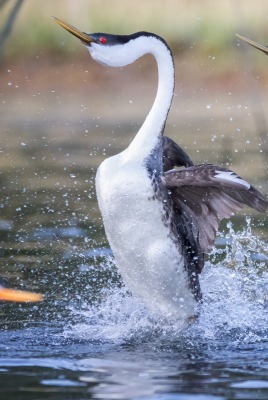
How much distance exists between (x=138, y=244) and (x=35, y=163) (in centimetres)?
618

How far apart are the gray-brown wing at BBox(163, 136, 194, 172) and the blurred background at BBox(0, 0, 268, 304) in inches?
118

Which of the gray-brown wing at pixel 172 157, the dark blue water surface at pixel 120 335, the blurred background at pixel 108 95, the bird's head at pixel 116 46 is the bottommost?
the dark blue water surface at pixel 120 335

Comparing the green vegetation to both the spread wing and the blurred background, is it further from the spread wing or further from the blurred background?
the spread wing

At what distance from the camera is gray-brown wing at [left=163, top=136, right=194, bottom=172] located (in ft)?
26.8

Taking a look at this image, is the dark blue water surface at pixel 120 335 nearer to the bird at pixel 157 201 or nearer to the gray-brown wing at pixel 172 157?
the bird at pixel 157 201

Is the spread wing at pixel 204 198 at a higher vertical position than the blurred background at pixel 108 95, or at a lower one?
lower

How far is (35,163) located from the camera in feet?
44.0

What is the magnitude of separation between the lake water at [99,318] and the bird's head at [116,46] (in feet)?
4.45

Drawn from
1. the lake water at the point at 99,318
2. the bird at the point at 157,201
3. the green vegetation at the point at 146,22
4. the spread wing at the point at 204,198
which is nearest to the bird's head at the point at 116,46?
the bird at the point at 157,201

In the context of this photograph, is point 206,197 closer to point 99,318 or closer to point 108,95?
point 99,318

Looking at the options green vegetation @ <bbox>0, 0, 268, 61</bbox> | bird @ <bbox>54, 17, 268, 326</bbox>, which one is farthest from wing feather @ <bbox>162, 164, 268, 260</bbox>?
green vegetation @ <bbox>0, 0, 268, 61</bbox>

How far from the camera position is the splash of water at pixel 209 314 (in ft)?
24.2

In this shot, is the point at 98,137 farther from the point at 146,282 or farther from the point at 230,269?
the point at 146,282

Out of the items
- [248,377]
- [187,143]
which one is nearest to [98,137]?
[187,143]
